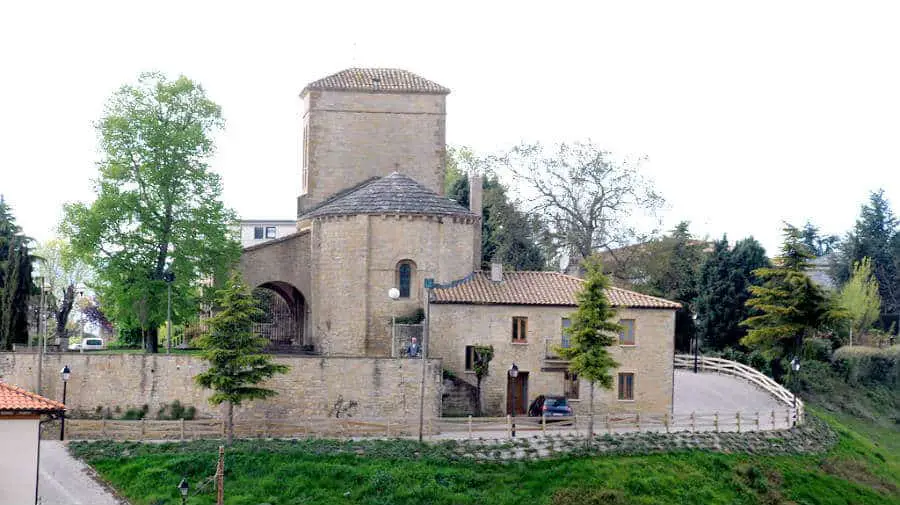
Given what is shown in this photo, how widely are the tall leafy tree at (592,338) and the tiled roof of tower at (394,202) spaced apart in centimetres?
861

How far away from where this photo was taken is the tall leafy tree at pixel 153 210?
47.3 metres

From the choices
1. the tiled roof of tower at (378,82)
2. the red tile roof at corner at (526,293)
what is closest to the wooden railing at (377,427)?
the red tile roof at corner at (526,293)

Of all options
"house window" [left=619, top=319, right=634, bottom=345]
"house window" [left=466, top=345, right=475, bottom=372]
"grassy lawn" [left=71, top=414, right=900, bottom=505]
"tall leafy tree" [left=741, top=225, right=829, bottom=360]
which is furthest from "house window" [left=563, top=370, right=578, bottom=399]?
"tall leafy tree" [left=741, top=225, right=829, bottom=360]

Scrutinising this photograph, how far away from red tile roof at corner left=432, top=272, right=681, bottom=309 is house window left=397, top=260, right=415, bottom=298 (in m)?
1.75

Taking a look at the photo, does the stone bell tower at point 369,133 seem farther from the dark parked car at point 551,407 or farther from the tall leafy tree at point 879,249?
the tall leafy tree at point 879,249

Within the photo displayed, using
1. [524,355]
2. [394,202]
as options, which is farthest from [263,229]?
[524,355]

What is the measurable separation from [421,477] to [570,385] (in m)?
10.2

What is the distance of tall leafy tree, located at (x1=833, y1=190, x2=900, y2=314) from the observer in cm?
8206

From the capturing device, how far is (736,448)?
42.9m

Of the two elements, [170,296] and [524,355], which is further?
[170,296]

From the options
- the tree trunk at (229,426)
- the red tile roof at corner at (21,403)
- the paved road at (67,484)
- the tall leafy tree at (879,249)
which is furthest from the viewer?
the tall leafy tree at (879,249)

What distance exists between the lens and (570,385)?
45.8 meters

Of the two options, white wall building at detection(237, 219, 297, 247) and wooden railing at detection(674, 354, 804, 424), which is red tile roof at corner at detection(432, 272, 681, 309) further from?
white wall building at detection(237, 219, 297, 247)

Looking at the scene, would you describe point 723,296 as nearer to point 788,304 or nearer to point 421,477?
point 788,304
